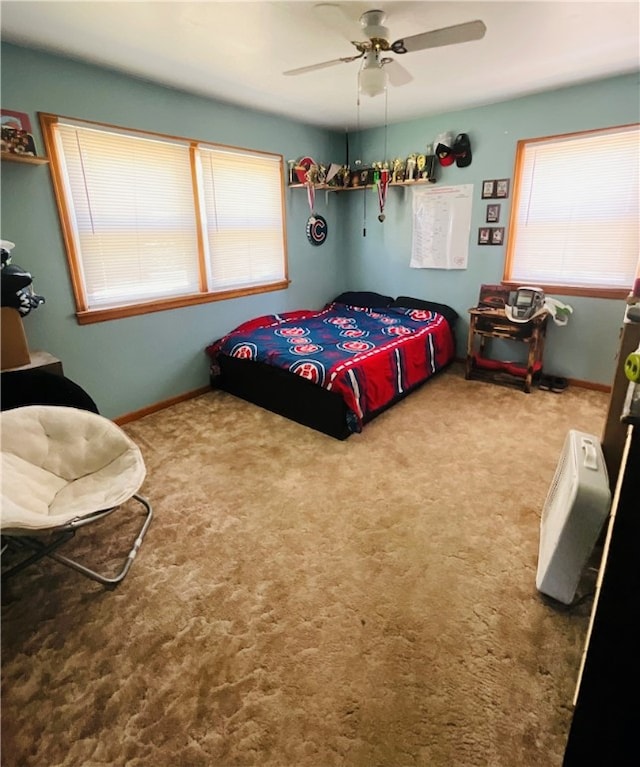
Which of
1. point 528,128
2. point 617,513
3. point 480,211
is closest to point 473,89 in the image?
point 528,128

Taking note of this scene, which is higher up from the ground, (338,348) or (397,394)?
(338,348)

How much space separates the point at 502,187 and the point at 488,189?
0.12 meters

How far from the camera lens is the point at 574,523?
5.01 ft

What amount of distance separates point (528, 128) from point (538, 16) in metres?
1.57

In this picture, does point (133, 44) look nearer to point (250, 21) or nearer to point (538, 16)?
point (250, 21)

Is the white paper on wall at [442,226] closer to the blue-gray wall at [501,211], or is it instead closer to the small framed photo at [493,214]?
the blue-gray wall at [501,211]

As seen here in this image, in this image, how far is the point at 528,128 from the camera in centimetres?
349

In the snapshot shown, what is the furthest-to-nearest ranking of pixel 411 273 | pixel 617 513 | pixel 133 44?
pixel 411 273 → pixel 133 44 → pixel 617 513

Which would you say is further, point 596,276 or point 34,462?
point 596,276

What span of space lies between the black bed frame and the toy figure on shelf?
1506 millimetres

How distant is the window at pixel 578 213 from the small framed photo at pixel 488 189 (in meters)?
0.18

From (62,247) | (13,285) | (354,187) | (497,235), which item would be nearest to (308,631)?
(13,285)

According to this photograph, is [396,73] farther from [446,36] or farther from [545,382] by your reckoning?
[545,382]

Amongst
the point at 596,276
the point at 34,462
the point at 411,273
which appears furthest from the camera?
the point at 411,273
